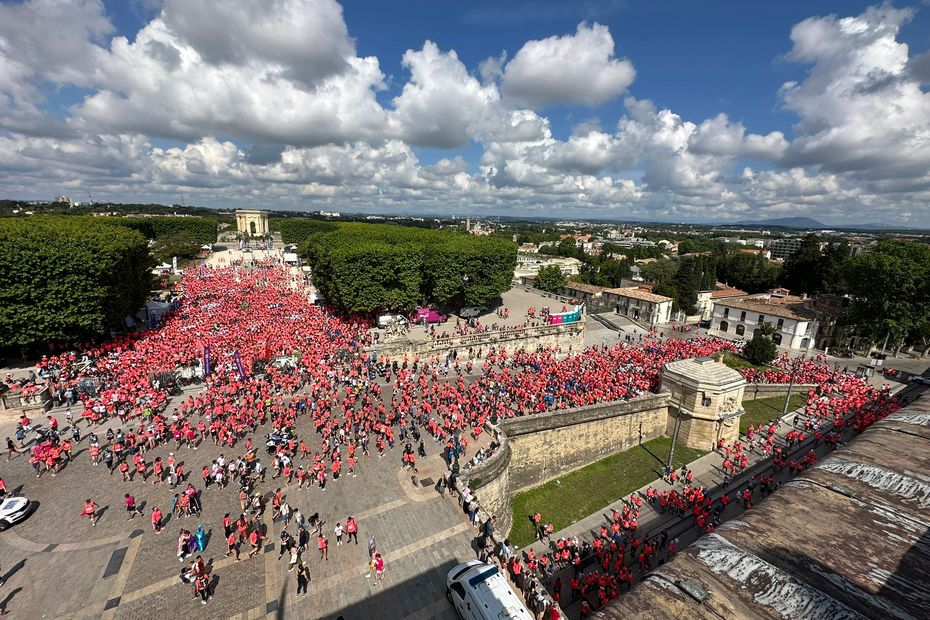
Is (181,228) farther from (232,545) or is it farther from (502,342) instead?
(232,545)

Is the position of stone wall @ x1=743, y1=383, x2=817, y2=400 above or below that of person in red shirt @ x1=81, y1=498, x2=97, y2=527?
below

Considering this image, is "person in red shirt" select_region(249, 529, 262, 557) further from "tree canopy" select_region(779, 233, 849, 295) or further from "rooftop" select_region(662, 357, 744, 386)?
"tree canopy" select_region(779, 233, 849, 295)

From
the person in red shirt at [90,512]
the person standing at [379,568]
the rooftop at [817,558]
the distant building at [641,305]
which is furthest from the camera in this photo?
the distant building at [641,305]

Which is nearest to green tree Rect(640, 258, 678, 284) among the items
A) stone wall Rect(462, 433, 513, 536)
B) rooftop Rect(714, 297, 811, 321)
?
rooftop Rect(714, 297, 811, 321)

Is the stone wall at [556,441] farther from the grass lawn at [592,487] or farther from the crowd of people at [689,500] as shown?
the crowd of people at [689,500]

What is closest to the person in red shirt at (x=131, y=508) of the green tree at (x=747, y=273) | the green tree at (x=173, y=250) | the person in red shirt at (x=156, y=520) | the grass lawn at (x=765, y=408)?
the person in red shirt at (x=156, y=520)

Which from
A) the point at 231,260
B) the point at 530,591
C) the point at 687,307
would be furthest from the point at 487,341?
the point at 231,260

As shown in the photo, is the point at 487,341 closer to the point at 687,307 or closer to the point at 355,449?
the point at 355,449
